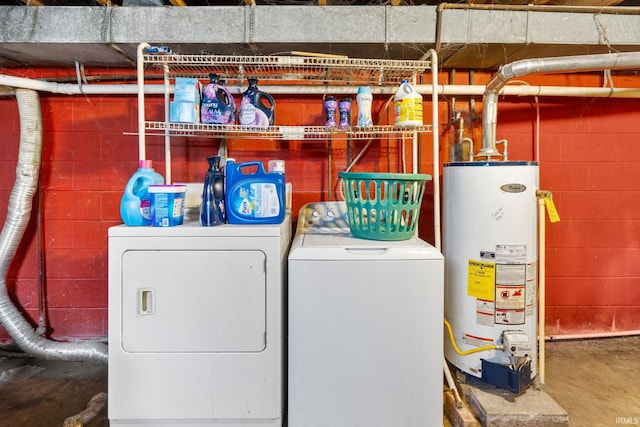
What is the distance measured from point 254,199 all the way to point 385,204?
2.01ft

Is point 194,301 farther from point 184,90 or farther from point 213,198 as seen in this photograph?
point 184,90

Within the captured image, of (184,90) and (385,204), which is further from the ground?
(184,90)

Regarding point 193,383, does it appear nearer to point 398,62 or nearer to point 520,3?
point 398,62

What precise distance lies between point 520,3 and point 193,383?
2695mm

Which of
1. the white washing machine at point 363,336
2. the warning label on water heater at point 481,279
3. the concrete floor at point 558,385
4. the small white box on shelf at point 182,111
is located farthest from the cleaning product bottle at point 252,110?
the concrete floor at point 558,385

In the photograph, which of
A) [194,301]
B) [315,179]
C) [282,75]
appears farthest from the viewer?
[315,179]

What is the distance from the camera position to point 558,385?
2041 mm

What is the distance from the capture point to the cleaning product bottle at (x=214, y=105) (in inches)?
73.4

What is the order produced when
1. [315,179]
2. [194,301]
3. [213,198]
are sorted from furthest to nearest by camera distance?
1. [315,179]
2. [213,198]
3. [194,301]

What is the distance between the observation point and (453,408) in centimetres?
174

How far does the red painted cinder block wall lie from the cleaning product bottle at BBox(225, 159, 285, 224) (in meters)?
0.74

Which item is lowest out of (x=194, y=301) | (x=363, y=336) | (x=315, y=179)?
(x=363, y=336)

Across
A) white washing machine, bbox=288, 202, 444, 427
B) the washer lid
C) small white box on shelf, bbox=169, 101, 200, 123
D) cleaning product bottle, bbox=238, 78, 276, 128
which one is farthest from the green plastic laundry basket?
small white box on shelf, bbox=169, 101, 200, 123

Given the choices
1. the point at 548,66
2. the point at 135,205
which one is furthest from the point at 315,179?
the point at 548,66
